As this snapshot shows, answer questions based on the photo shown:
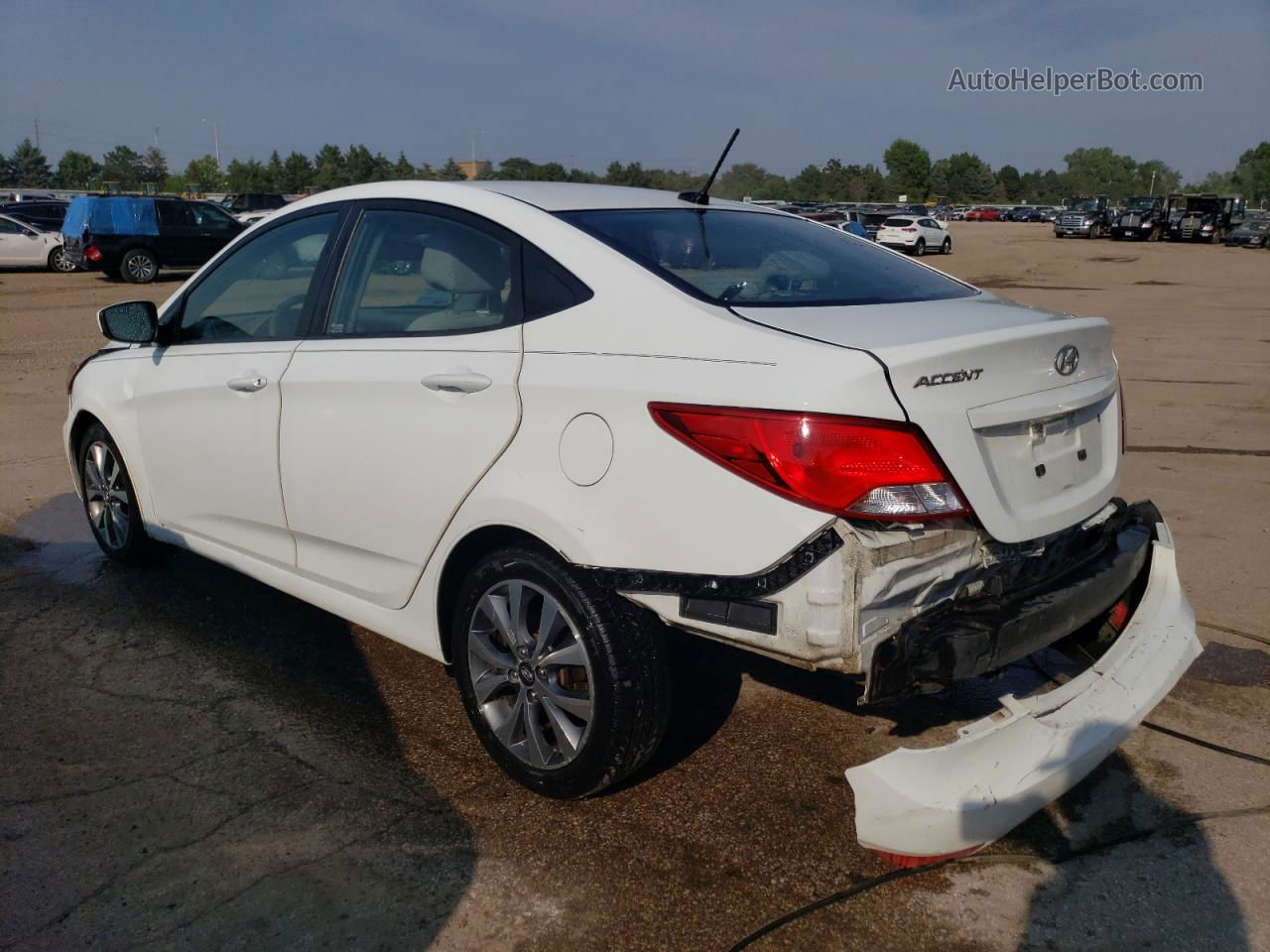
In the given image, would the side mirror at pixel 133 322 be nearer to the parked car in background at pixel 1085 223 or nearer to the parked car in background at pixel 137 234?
the parked car in background at pixel 137 234

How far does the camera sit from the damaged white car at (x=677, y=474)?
8.36 ft

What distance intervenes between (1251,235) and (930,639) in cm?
5051

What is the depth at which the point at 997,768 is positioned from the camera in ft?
8.54

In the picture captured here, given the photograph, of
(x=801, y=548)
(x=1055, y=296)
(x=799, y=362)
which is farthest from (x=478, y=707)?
(x=1055, y=296)

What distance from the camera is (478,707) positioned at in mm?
3281

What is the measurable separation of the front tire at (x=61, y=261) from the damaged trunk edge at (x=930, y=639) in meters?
26.8

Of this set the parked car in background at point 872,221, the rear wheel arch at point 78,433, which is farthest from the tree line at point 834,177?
the rear wheel arch at point 78,433

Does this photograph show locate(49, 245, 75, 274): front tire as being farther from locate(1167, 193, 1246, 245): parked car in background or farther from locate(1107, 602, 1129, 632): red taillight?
locate(1167, 193, 1246, 245): parked car in background

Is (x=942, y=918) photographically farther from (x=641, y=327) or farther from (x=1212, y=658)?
(x=1212, y=658)

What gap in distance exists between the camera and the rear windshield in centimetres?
314

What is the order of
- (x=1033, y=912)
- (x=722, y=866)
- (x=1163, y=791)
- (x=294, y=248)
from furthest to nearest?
→ 1. (x=294, y=248)
2. (x=1163, y=791)
3. (x=722, y=866)
4. (x=1033, y=912)

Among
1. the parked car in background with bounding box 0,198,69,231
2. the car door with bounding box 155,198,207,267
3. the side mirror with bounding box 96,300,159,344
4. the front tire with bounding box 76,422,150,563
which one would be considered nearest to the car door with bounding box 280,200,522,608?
the side mirror with bounding box 96,300,159,344

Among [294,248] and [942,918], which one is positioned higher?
[294,248]

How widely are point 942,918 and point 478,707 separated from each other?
1397 mm
